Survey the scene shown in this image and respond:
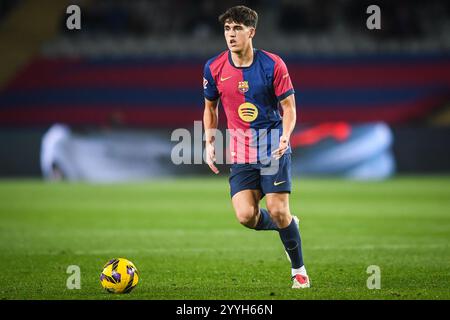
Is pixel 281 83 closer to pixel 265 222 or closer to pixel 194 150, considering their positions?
pixel 265 222

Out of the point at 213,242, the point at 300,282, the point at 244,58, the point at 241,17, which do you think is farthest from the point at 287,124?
the point at 213,242

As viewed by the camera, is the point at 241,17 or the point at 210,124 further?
the point at 210,124

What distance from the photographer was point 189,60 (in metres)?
29.0

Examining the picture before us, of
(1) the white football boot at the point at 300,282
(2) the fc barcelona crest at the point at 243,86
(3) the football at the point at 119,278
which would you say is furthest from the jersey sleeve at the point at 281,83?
(3) the football at the point at 119,278

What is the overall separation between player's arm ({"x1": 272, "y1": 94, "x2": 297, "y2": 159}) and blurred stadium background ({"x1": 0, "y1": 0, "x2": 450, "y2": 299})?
1140 millimetres

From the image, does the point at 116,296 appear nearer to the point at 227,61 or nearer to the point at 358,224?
the point at 227,61

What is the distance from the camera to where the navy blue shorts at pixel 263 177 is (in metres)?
7.56

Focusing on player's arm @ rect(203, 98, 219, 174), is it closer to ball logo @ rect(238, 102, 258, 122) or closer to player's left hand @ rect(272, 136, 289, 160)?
ball logo @ rect(238, 102, 258, 122)

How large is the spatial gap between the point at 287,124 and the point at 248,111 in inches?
17.0

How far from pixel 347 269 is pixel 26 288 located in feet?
10.1

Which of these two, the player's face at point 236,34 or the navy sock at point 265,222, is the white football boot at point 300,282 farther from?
the player's face at point 236,34

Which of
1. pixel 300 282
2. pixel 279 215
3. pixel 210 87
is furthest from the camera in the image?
pixel 210 87

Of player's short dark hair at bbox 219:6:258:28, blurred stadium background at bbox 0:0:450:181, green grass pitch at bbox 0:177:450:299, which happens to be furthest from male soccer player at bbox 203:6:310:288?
blurred stadium background at bbox 0:0:450:181
